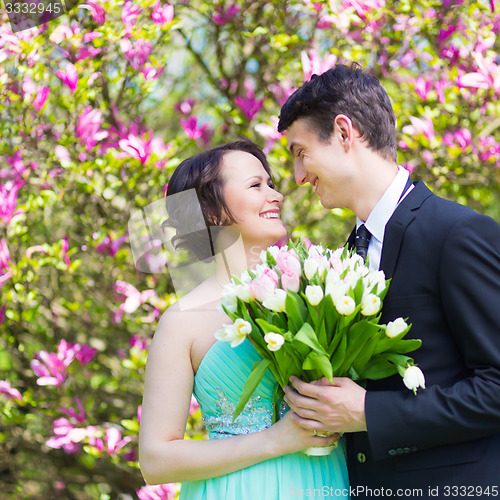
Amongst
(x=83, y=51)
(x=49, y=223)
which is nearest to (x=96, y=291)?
(x=49, y=223)

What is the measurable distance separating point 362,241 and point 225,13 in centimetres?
188

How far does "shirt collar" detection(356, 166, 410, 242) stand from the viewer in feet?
6.81

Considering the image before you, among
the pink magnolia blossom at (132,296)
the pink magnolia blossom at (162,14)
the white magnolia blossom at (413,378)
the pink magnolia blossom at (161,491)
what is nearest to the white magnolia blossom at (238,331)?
the white magnolia blossom at (413,378)

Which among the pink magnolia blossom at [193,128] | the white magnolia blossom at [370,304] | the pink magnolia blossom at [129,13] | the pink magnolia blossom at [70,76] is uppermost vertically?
the pink magnolia blossom at [129,13]

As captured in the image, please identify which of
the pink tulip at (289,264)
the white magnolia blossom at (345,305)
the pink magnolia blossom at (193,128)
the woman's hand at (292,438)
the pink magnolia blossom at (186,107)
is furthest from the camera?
the pink magnolia blossom at (186,107)

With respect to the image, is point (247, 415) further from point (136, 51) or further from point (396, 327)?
point (136, 51)

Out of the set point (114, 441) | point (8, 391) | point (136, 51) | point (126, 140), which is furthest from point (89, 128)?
point (114, 441)

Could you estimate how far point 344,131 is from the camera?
2178 mm

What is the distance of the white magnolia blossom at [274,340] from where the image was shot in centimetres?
Answer: 160

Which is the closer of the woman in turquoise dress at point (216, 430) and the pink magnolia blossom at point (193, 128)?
the woman in turquoise dress at point (216, 430)

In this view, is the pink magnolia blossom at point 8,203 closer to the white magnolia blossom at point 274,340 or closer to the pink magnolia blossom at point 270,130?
the pink magnolia blossom at point 270,130

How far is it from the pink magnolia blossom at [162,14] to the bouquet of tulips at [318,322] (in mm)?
1893

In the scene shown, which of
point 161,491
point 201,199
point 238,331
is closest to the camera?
point 238,331

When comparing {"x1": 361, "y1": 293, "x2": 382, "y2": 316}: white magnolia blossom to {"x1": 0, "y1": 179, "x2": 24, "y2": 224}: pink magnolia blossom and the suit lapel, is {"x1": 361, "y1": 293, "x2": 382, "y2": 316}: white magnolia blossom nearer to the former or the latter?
the suit lapel
